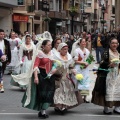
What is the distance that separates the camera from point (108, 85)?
30.4ft

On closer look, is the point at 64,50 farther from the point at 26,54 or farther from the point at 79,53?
the point at 26,54

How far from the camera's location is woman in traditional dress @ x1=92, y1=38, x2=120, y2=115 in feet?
30.3

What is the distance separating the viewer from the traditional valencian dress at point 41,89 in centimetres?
889

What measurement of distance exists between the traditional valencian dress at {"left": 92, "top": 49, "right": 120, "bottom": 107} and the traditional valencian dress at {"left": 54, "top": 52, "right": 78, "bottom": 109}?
1.76 ft

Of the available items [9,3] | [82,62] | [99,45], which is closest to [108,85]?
[82,62]

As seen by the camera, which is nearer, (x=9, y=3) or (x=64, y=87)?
(x=64, y=87)

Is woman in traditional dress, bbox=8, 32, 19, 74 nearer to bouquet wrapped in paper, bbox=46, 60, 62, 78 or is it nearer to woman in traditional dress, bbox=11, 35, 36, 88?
woman in traditional dress, bbox=11, 35, 36, 88

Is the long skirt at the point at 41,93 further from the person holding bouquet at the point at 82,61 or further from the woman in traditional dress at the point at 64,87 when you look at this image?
the person holding bouquet at the point at 82,61

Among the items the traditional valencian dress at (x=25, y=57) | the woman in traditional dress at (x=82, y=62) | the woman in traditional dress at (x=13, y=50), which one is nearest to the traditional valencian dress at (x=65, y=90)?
the woman in traditional dress at (x=82, y=62)

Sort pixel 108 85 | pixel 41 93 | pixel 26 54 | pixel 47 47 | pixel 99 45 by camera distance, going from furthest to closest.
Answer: pixel 99 45 < pixel 26 54 < pixel 108 85 < pixel 47 47 < pixel 41 93

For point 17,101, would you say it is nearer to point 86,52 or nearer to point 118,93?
point 86,52

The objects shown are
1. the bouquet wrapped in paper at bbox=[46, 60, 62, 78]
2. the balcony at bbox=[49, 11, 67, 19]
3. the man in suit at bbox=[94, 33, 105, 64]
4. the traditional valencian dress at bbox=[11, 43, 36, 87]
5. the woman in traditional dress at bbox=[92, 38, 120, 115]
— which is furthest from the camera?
the balcony at bbox=[49, 11, 67, 19]

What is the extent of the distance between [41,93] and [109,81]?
1.48 metres

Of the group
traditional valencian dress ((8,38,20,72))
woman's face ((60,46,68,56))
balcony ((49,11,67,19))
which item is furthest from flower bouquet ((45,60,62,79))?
balcony ((49,11,67,19))
